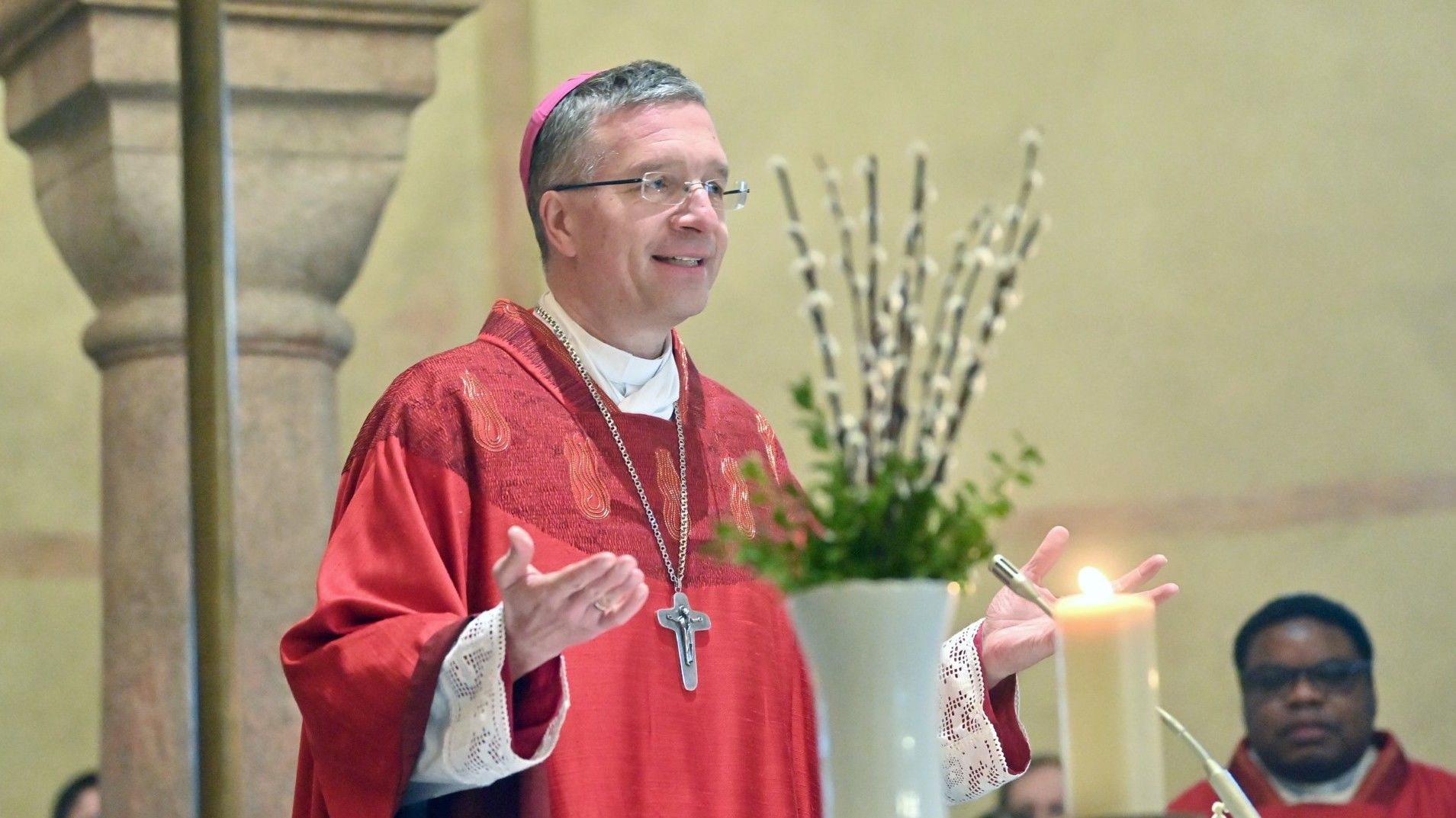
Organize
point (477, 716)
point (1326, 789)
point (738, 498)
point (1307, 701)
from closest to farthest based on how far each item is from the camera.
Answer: point (477, 716) → point (738, 498) → point (1326, 789) → point (1307, 701)

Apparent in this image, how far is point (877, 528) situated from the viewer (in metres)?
2.20

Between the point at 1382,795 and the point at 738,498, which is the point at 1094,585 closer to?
the point at 738,498

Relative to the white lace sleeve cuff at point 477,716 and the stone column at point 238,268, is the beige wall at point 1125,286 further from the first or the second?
the white lace sleeve cuff at point 477,716

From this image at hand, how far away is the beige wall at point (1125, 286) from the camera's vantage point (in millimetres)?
7629

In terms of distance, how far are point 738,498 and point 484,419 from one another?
0.47 m

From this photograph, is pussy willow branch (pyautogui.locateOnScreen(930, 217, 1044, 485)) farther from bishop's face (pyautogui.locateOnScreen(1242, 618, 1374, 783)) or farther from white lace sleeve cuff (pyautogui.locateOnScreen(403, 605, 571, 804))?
bishop's face (pyautogui.locateOnScreen(1242, 618, 1374, 783))

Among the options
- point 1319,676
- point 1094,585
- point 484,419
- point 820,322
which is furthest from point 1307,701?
point 820,322

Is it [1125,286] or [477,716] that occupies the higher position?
[1125,286]

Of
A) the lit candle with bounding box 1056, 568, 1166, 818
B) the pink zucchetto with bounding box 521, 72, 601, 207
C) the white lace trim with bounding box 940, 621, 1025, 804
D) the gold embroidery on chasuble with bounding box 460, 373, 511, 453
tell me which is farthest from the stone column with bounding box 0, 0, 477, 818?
the lit candle with bounding box 1056, 568, 1166, 818

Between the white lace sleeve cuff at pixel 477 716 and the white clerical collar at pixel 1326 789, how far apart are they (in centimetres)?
446

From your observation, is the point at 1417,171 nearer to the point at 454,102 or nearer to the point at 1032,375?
the point at 1032,375

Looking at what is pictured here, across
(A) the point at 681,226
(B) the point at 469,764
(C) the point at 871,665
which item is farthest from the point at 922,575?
(A) the point at 681,226

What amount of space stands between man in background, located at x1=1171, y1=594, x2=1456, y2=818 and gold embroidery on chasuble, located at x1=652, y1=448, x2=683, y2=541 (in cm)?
367

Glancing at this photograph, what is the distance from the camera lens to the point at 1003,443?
7902mm
